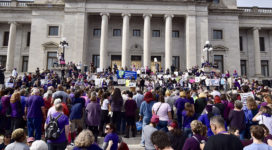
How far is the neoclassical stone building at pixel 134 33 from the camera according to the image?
30.9m

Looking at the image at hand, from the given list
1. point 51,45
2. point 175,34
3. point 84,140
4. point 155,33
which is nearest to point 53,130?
point 84,140

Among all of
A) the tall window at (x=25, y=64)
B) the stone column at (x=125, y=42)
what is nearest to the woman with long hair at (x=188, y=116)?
the stone column at (x=125, y=42)

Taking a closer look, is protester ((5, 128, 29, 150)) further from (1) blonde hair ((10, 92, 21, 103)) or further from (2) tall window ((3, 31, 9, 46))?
(2) tall window ((3, 31, 9, 46))

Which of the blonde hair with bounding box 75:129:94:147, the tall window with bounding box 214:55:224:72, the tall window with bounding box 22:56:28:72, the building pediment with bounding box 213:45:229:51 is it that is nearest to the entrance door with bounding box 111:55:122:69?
the tall window with bounding box 22:56:28:72

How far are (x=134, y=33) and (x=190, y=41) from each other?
29.4ft

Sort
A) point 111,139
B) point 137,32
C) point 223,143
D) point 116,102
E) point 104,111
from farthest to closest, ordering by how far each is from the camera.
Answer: point 137,32, point 104,111, point 116,102, point 111,139, point 223,143

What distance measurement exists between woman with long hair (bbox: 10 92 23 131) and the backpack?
342 centimetres

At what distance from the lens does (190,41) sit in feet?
104

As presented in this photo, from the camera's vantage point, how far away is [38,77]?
65.1 ft

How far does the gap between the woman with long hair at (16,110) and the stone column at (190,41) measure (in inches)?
1034

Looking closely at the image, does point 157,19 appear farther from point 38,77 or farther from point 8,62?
point 8,62

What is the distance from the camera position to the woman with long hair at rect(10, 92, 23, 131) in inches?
304

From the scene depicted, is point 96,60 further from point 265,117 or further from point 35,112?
point 265,117

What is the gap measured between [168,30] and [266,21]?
1872 centimetres
